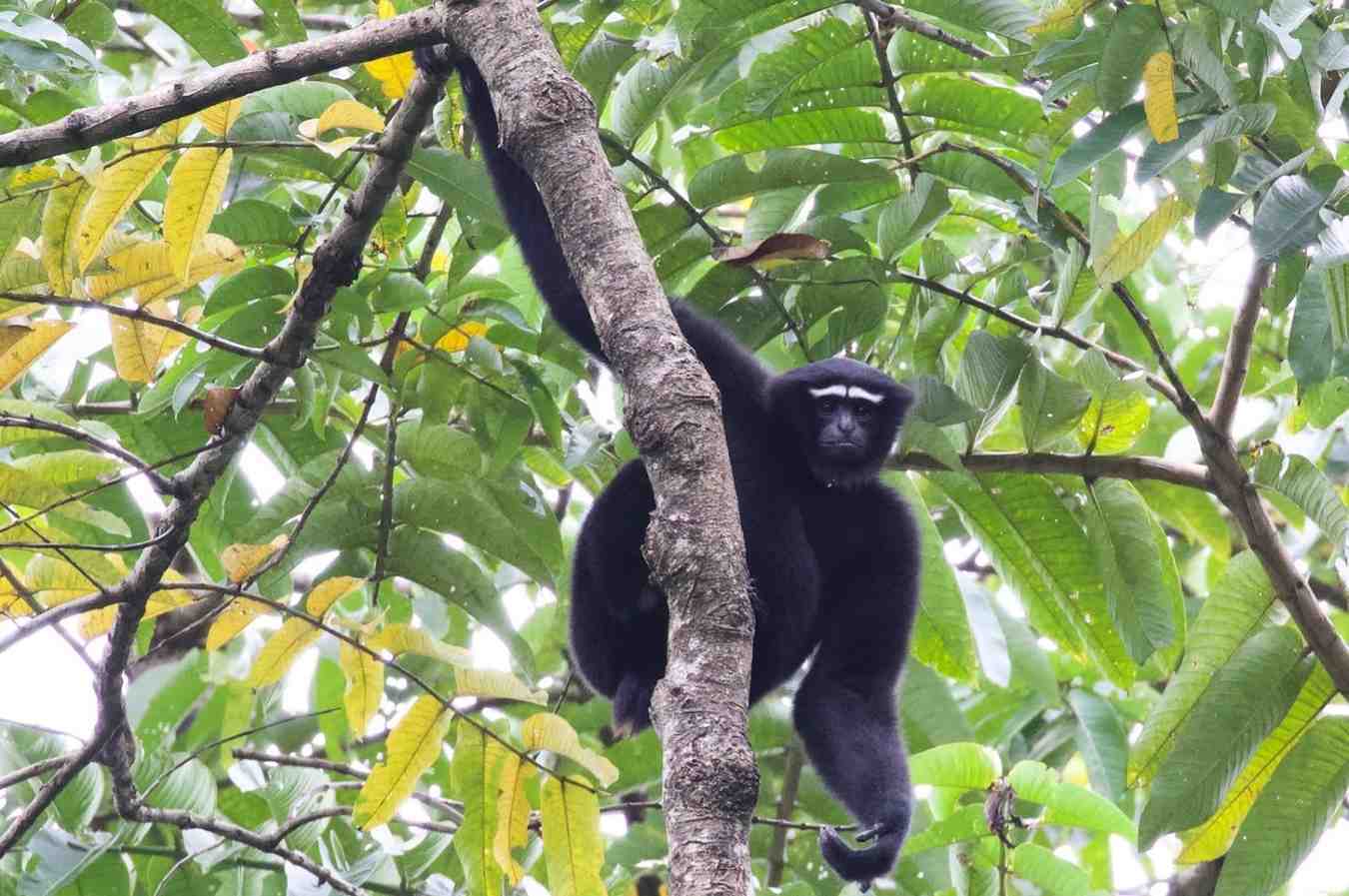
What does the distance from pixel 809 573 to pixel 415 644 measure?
1704mm

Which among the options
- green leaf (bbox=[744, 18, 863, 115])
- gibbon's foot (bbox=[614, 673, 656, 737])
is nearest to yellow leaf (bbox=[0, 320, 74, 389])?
green leaf (bbox=[744, 18, 863, 115])

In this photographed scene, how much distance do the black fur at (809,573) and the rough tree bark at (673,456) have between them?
128 centimetres

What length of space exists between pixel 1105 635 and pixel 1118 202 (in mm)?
1500

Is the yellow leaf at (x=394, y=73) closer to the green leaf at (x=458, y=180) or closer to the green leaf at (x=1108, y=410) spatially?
the green leaf at (x=458, y=180)

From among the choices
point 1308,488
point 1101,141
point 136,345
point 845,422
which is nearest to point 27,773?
point 136,345

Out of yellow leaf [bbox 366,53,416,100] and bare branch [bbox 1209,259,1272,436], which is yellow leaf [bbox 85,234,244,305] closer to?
yellow leaf [bbox 366,53,416,100]

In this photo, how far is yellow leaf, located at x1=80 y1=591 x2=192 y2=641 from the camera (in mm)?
3566

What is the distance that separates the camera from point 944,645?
5.03 m

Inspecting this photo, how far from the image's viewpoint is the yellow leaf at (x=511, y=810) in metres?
3.48

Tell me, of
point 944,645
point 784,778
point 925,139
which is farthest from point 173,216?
point 784,778

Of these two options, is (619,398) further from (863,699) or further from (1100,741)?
(1100,741)

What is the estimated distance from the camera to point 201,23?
4309mm

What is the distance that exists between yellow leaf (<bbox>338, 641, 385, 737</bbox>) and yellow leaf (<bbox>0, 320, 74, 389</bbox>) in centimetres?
99

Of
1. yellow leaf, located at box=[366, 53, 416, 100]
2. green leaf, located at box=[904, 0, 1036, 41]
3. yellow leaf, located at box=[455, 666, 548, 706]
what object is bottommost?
yellow leaf, located at box=[455, 666, 548, 706]
